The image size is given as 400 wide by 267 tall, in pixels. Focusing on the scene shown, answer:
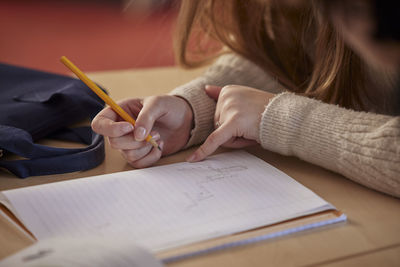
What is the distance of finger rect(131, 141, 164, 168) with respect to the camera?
27.3 inches

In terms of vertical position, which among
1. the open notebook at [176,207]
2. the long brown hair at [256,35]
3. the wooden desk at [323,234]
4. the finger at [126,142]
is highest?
the long brown hair at [256,35]

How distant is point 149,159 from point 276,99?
213 mm

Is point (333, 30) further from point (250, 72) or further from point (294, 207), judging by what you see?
point (294, 207)

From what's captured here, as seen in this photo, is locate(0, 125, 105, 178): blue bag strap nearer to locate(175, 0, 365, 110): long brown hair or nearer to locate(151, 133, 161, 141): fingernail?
locate(151, 133, 161, 141): fingernail

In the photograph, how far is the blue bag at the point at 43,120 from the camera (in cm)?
67

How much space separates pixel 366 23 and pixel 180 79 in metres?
0.72

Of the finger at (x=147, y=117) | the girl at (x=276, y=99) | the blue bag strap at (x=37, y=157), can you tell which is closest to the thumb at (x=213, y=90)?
the girl at (x=276, y=99)

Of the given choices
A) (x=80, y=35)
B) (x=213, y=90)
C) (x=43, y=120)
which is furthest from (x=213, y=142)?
(x=80, y=35)

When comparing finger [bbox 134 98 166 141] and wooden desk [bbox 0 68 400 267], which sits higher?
finger [bbox 134 98 166 141]

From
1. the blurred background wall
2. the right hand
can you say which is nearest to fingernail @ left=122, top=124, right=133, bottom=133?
the right hand

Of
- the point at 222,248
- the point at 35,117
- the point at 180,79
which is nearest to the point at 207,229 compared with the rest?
the point at 222,248

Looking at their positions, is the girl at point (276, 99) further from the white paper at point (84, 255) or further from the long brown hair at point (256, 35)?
the white paper at point (84, 255)

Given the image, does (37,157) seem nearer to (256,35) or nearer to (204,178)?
(204,178)

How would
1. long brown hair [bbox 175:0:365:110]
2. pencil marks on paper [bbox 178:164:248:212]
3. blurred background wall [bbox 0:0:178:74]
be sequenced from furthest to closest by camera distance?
1. blurred background wall [bbox 0:0:178:74]
2. long brown hair [bbox 175:0:365:110]
3. pencil marks on paper [bbox 178:164:248:212]
